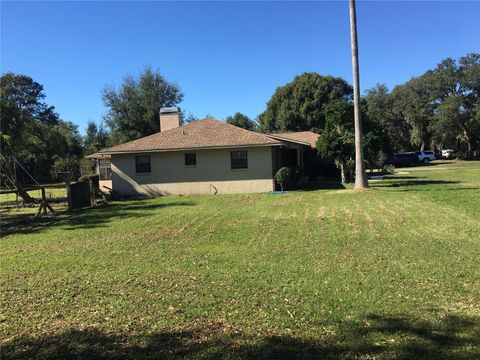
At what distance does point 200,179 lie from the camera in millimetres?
23172

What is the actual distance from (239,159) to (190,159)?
2.60 meters

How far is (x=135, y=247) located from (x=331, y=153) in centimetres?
1520

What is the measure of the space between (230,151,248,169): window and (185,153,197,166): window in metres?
1.96

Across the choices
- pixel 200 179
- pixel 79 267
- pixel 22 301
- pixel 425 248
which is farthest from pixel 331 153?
pixel 22 301

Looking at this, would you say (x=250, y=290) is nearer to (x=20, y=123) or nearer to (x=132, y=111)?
(x=20, y=123)

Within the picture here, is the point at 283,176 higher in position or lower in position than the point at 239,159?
lower

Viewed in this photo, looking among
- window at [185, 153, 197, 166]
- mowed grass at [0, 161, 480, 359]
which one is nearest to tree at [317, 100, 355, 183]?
window at [185, 153, 197, 166]

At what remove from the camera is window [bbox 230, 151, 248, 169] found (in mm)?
22766

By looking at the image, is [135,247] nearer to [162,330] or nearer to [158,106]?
[162,330]

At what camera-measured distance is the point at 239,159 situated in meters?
22.9

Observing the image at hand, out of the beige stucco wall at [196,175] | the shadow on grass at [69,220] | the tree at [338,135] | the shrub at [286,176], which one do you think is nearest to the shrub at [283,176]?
the shrub at [286,176]

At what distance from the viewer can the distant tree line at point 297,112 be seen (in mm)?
45719

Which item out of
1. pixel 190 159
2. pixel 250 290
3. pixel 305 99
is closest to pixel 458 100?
pixel 305 99

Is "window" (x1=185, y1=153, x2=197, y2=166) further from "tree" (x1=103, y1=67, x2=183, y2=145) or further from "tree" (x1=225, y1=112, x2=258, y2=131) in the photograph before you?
"tree" (x1=225, y1=112, x2=258, y2=131)
